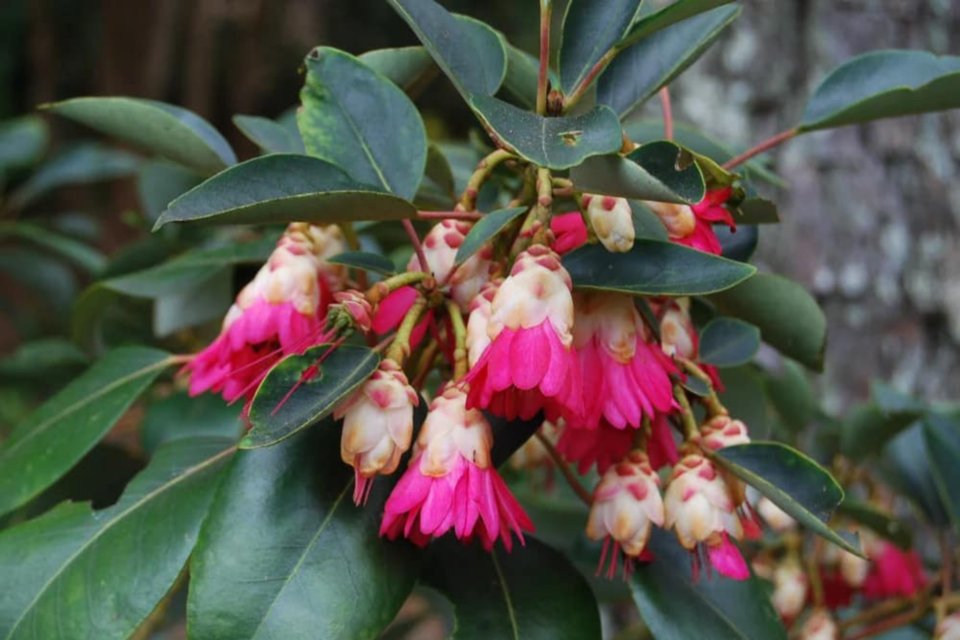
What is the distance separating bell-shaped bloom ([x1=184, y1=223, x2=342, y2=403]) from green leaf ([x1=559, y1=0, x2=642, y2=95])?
200mm

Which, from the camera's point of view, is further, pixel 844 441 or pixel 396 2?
pixel 844 441

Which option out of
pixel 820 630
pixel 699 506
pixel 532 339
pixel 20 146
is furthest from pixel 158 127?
pixel 20 146

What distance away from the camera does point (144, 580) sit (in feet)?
1.94

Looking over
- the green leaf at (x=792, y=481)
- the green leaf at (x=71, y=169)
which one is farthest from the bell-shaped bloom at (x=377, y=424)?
the green leaf at (x=71, y=169)

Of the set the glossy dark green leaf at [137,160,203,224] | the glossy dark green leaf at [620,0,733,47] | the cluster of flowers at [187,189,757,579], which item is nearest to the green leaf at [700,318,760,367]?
the cluster of flowers at [187,189,757,579]

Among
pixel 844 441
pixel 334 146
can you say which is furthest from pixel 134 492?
pixel 844 441

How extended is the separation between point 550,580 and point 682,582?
0.09 meters

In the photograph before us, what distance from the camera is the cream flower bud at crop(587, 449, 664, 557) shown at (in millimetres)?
588

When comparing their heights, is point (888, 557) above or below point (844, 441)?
below

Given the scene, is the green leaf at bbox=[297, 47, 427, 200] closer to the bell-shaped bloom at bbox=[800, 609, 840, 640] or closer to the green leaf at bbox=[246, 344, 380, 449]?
the green leaf at bbox=[246, 344, 380, 449]

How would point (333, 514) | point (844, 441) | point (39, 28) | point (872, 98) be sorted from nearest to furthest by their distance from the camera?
point (333, 514) < point (872, 98) < point (844, 441) < point (39, 28)

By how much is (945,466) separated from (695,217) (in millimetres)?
540

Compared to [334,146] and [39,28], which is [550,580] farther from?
[39,28]

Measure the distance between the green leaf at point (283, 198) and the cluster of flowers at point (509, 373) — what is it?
0.05 meters
